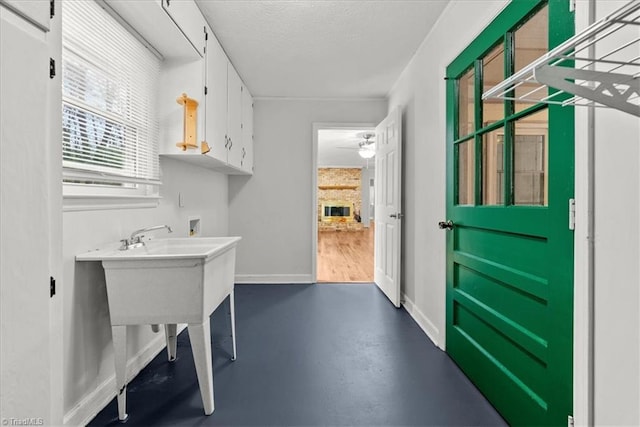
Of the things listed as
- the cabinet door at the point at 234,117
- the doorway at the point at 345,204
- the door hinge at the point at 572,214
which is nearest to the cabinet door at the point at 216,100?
the cabinet door at the point at 234,117

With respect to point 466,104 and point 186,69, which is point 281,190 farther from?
point 466,104

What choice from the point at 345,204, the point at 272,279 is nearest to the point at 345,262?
the point at 272,279

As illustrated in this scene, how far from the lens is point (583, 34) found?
55 cm

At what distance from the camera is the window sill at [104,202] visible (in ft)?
4.77

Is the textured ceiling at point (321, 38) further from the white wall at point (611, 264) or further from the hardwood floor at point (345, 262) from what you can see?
the hardwood floor at point (345, 262)

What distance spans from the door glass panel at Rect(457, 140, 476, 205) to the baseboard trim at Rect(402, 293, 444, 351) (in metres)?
1.05

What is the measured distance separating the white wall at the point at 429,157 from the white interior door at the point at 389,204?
0.35ft

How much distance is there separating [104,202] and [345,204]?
10.6 m

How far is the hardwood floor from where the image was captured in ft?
14.8

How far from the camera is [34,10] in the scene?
2.68 ft

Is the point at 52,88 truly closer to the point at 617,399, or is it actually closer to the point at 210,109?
the point at 210,109

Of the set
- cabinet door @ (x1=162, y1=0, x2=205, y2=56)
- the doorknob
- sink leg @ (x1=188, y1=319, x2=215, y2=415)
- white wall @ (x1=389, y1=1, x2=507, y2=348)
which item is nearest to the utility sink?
sink leg @ (x1=188, y1=319, x2=215, y2=415)

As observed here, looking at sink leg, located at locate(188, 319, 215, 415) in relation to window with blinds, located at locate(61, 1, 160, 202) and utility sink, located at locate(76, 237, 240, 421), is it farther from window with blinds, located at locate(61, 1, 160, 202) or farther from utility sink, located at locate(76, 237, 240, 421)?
window with blinds, located at locate(61, 1, 160, 202)

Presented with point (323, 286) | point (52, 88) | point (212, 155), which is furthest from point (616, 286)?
point (323, 286)
